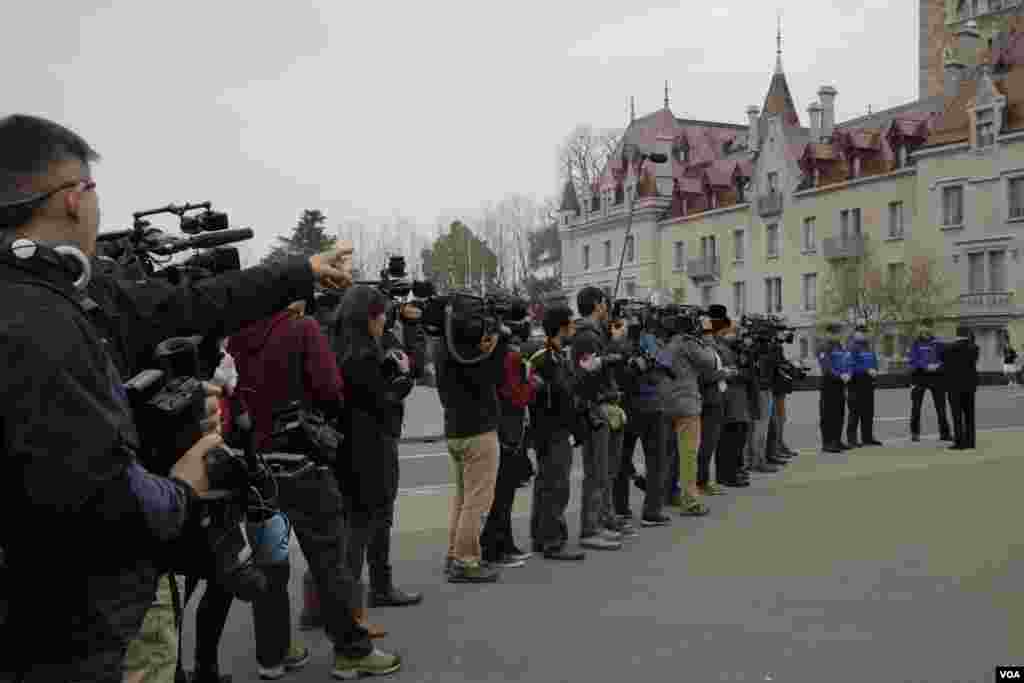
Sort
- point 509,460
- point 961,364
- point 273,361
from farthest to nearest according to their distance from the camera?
point 961,364, point 509,460, point 273,361

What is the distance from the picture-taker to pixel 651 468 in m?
9.23

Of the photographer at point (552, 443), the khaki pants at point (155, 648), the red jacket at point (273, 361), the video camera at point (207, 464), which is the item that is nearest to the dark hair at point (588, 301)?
the photographer at point (552, 443)

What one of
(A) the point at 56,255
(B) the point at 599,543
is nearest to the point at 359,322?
(B) the point at 599,543

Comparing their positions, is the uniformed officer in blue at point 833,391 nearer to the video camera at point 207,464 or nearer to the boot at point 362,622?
the boot at point 362,622

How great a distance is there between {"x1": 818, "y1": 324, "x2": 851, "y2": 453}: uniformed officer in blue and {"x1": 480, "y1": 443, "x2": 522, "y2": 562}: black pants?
885 cm

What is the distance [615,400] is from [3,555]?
6.65 m

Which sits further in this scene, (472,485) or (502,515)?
(502,515)

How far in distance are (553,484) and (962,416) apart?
9.94m

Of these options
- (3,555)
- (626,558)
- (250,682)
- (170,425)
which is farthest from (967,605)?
(3,555)

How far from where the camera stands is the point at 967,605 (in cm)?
602

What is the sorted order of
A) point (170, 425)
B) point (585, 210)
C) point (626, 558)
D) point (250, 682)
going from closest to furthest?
point (170, 425)
point (250, 682)
point (626, 558)
point (585, 210)

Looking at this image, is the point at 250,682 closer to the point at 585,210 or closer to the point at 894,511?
the point at 894,511

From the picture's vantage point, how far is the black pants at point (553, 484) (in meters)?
7.62

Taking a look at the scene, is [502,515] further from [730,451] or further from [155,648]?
[730,451]
